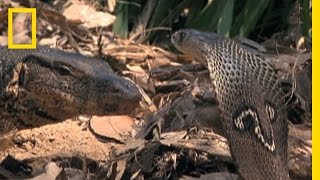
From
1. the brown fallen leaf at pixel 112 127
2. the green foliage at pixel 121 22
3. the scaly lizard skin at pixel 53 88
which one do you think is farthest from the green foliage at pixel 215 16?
the scaly lizard skin at pixel 53 88

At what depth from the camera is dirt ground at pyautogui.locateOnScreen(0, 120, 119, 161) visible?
5.66m

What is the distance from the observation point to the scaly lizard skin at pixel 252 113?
15.2 feet

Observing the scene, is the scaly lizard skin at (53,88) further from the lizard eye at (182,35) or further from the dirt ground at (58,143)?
the lizard eye at (182,35)

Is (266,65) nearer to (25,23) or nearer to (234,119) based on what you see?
(234,119)

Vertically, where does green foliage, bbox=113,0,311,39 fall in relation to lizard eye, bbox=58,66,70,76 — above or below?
above

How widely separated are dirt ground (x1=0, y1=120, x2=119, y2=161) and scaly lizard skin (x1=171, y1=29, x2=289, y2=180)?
43.7 inches

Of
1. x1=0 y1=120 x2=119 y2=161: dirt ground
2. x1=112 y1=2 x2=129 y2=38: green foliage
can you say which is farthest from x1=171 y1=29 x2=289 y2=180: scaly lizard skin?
x1=112 y1=2 x2=129 y2=38: green foliage

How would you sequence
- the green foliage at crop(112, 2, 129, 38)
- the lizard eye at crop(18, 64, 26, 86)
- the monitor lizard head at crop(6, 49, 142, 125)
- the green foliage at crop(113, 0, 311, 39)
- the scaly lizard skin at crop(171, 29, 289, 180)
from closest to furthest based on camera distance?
the scaly lizard skin at crop(171, 29, 289, 180) → the monitor lizard head at crop(6, 49, 142, 125) → the lizard eye at crop(18, 64, 26, 86) → the green foliage at crop(113, 0, 311, 39) → the green foliage at crop(112, 2, 129, 38)

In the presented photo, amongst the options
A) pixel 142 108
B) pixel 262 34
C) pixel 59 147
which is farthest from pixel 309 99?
pixel 262 34

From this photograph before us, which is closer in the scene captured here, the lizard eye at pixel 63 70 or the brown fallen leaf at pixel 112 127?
the lizard eye at pixel 63 70

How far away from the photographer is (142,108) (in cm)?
623

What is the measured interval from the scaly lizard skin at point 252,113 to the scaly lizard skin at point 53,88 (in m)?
0.55

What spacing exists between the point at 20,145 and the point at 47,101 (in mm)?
715

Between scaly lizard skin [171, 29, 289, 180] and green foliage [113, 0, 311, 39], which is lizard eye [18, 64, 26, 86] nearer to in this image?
scaly lizard skin [171, 29, 289, 180]
